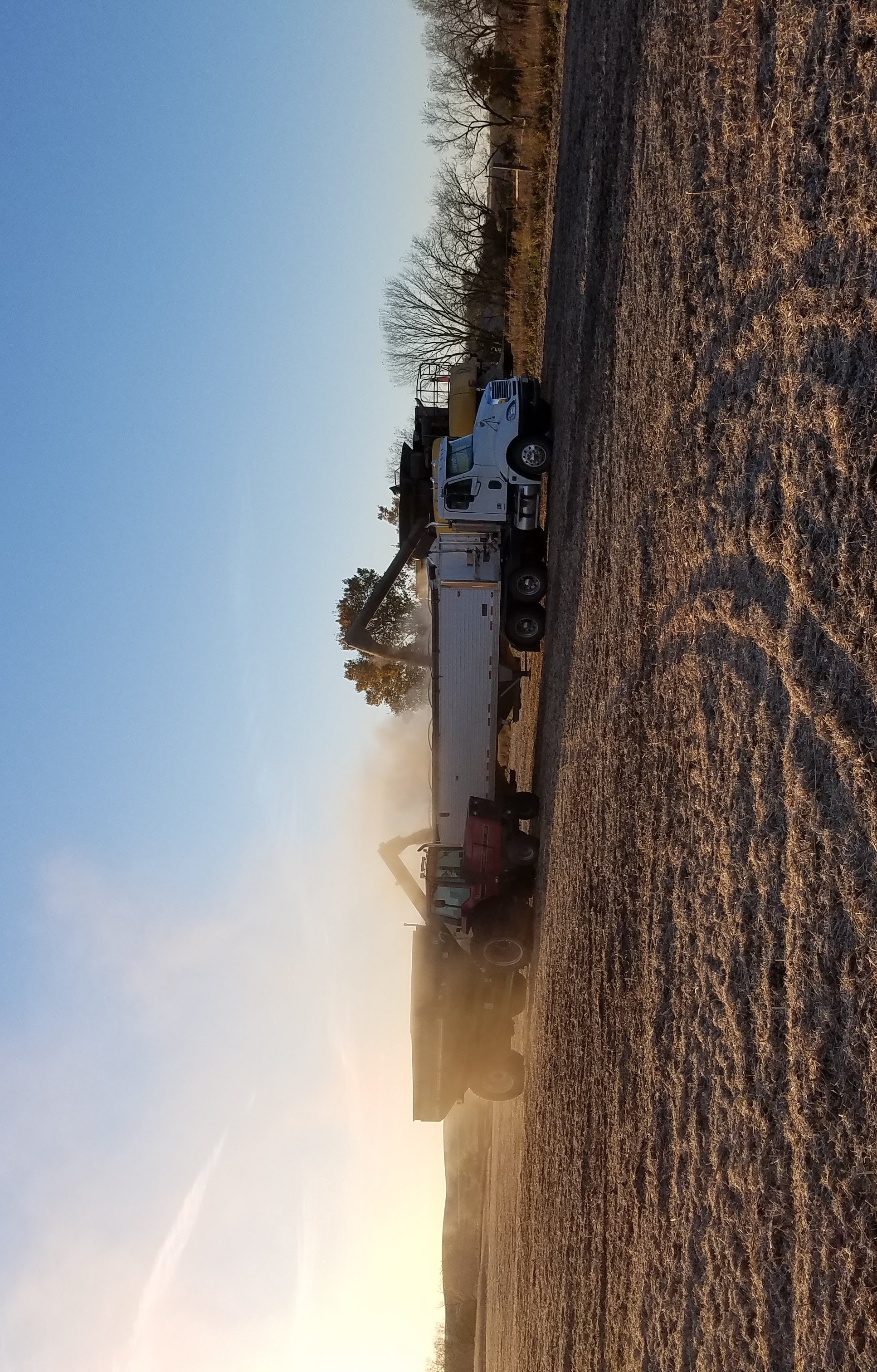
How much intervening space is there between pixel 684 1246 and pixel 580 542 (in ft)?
19.4

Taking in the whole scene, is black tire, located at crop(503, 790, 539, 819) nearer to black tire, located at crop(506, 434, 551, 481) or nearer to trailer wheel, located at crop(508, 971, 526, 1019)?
trailer wheel, located at crop(508, 971, 526, 1019)

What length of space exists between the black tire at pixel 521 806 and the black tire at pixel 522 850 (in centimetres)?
24

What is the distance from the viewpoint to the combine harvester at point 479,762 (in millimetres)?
10117

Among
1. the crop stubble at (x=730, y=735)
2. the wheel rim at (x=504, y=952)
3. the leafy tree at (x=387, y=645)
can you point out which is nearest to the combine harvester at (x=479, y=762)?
the wheel rim at (x=504, y=952)

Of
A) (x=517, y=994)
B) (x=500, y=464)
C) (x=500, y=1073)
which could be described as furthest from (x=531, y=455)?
(x=500, y=1073)

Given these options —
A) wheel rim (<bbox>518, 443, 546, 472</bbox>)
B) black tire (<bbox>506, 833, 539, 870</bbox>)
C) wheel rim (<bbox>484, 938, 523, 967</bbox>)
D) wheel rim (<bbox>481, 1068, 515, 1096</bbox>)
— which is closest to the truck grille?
wheel rim (<bbox>518, 443, 546, 472</bbox>)

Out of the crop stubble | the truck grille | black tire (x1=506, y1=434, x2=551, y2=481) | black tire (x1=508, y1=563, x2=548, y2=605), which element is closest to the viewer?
the crop stubble

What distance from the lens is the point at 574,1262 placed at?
246 inches

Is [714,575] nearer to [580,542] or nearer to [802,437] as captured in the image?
[802,437]

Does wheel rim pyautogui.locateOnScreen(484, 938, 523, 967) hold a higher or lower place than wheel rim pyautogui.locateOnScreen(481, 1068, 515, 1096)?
higher

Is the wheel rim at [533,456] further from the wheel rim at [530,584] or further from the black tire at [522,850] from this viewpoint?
the black tire at [522,850]

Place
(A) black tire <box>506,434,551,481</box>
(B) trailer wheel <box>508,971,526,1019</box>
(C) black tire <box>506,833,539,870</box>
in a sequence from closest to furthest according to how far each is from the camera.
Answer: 1. (B) trailer wheel <box>508,971,526,1019</box>
2. (C) black tire <box>506,833,539,870</box>
3. (A) black tire <box>506,434,551,481</box>

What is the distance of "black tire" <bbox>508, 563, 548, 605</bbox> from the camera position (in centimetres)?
1095

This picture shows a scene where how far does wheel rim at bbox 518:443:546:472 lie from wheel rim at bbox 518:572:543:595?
1340mm
